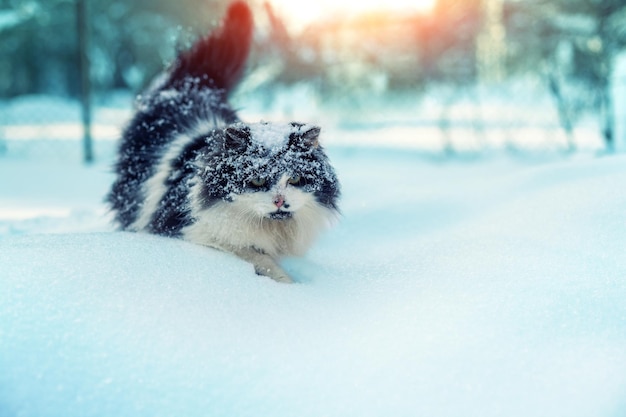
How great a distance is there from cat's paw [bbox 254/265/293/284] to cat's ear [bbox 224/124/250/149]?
0.47m

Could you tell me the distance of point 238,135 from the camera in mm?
2029

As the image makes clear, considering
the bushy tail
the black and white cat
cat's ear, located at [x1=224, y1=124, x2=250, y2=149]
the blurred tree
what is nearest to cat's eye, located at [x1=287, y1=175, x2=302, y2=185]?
the black and white cat

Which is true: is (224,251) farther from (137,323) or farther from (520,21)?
(520,21)

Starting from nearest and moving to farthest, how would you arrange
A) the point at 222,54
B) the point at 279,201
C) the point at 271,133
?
the point at 279,201, the point at 271,133, the point at 222,54

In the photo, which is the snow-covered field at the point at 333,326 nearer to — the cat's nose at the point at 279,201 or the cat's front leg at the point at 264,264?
the cat's front leg at the point at 264,264

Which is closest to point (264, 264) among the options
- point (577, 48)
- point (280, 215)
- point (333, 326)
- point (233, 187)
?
point (280, 215)

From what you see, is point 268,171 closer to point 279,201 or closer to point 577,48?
point 279,201

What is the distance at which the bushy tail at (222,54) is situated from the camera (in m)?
3.41

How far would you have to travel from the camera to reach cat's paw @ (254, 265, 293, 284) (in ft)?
6.36

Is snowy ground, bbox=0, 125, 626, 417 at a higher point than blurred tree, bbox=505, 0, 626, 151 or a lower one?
lower

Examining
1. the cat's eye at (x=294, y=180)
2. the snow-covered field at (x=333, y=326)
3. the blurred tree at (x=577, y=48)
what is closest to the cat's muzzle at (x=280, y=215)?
the cat's eye at (x=294, y=180)

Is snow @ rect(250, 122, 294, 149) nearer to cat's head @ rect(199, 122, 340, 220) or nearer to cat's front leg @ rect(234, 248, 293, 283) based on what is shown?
cat's head @ rect(199, 122, 340, 220)

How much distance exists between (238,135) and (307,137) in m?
0.27

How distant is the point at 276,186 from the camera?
197cm
